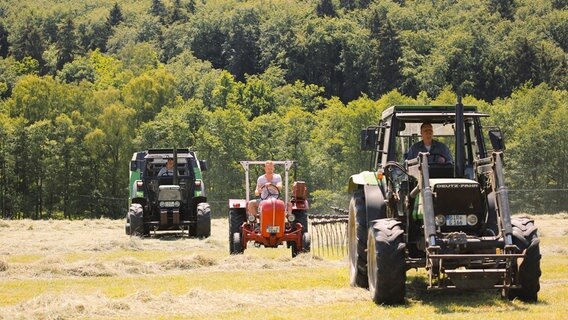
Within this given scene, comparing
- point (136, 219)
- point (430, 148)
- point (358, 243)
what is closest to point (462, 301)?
point (358, 243)

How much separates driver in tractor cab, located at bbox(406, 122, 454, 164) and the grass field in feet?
5.77

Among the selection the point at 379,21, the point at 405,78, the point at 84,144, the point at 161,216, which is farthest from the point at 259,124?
the point at 379,21

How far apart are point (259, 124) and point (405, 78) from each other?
42.7 meters

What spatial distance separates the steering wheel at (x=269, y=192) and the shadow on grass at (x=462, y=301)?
656 cm

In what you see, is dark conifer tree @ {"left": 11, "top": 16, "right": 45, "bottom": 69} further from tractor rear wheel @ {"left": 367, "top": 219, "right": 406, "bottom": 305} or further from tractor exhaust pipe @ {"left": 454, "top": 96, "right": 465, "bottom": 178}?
tractor rear wheel @ {"left": 367, "top": 219, "right": 406, "bottom": 305}

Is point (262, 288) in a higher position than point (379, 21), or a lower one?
lower

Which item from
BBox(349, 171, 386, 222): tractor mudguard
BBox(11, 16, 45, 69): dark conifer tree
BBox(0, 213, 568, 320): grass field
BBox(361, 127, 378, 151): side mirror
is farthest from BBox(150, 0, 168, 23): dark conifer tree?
BBox(361, 127, 378, 151): side mirror

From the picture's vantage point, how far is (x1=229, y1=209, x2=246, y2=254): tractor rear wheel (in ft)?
68.8

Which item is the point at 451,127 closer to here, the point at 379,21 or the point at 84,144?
the point at 84,144

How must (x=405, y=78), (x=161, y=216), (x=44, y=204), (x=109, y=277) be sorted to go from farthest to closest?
(x=405, y=78) → (x=44, y=204) → (x=161, y=216) → (x=109, y=277)

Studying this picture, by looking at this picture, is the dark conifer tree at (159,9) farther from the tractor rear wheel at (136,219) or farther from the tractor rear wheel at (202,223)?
the tractor rear wheel at (202,223)

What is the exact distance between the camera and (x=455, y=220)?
507 inches

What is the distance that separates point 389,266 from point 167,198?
17297 mm

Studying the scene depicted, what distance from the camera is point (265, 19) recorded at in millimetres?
154750
